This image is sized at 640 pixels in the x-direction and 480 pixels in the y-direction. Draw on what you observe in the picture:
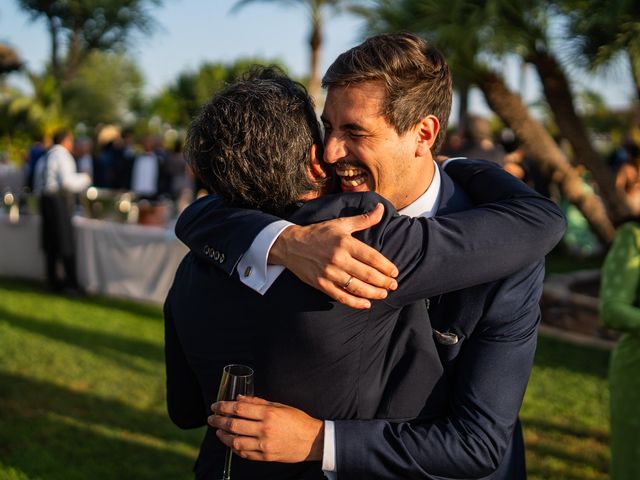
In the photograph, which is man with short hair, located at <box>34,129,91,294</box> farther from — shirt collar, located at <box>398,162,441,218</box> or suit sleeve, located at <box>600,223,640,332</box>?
shirt collar, located at <box>398,162,441,218</box>

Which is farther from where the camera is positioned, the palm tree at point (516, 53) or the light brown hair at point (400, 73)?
the palm tree at point (516, 53)

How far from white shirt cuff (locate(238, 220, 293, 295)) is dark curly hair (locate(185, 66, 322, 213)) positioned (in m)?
0.12

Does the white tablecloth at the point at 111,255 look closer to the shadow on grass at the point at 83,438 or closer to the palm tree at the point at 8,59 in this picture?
the palm tree at the point at 8,59

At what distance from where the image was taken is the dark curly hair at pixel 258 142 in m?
1.52

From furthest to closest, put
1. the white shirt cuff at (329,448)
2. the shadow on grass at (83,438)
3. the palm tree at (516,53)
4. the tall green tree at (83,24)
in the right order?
the tall green tree at (83,24), the palm tree at (516,53), the shadow on grass at (83,438), the white shirt cuff at (329,448)

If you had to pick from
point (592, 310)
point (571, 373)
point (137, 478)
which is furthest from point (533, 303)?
point (592, 310)

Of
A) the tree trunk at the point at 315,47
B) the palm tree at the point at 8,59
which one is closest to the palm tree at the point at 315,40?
the tree trunk at the point at 315,47

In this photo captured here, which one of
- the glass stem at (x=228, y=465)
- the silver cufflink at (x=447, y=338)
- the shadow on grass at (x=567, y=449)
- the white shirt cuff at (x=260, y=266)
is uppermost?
the white shirt cuff at (x=260, y=266)

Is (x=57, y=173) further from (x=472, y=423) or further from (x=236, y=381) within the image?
(x=472, y=423)

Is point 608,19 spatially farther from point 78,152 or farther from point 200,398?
point 78,152

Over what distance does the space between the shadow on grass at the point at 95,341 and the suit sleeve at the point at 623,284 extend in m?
4.09

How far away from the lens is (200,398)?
76.8 inches

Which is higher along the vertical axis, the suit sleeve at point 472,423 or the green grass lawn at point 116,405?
the suit sleeve at point 472,423

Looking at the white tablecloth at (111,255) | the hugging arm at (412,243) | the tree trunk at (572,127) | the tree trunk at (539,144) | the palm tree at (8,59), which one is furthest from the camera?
the palm tree at (8,59)
